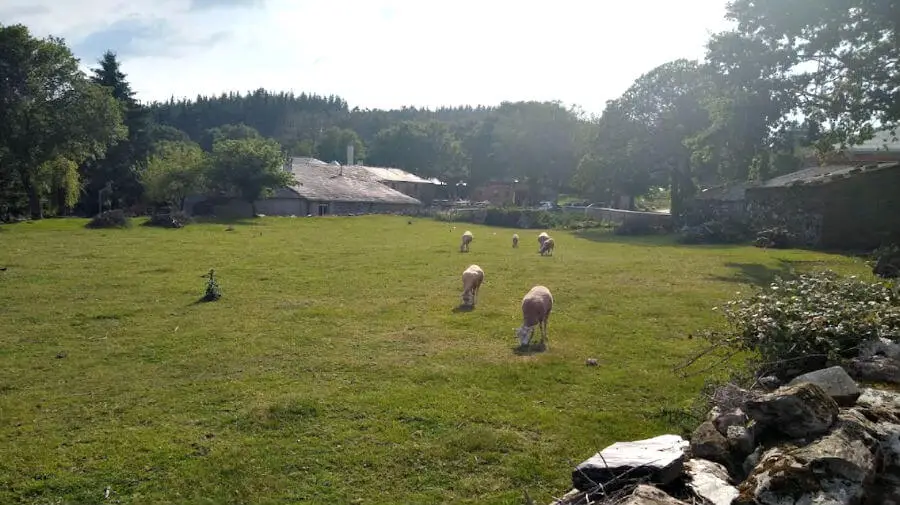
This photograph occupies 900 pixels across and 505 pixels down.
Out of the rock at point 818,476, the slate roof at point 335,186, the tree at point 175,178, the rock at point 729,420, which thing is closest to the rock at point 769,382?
the rock at point 729,420

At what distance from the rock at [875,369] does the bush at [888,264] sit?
14388 millimetres

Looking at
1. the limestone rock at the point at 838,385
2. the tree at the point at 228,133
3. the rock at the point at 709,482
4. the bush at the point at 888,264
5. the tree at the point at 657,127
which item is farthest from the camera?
the tree at the point at 228,133

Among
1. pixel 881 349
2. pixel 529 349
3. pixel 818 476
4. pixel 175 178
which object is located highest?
pixel 175 178

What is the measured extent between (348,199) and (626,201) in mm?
34368

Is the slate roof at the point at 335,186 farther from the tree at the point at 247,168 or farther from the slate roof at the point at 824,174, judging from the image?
the slate roof at the point at 824,174

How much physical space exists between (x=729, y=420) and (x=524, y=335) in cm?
642

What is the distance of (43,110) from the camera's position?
153 feet

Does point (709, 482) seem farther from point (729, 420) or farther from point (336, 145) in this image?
point (336, 145)

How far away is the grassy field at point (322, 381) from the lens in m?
7.29

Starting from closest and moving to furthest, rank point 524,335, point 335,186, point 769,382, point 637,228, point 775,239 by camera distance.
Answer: point 769,382
point 524,335
point 775,239
point 637,228
point 335,186

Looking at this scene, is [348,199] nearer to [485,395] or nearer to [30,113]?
[30,113]

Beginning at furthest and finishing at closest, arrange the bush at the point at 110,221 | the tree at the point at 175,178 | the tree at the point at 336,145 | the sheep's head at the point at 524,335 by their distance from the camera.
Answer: the tree at the point at 336,145, the tree at the point at 175,178, the bush at the point at 110,221, the sheep's head at the point at 524,335

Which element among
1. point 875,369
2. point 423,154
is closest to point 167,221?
point 875,369

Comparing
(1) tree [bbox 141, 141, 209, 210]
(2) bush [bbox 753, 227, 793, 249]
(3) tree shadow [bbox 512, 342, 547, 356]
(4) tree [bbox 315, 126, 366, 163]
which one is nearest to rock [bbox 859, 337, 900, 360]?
(3) tree shadow [bbox 512, 342, 547, 356]
